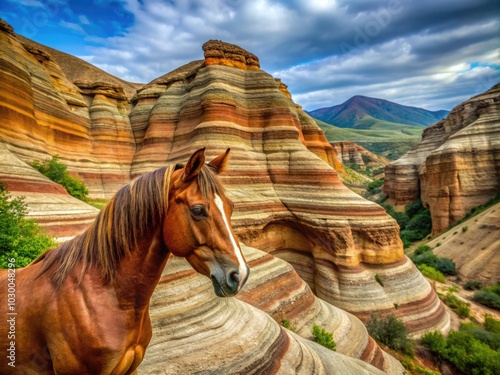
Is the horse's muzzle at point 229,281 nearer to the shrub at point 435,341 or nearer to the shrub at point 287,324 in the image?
the shrub at point 287,324

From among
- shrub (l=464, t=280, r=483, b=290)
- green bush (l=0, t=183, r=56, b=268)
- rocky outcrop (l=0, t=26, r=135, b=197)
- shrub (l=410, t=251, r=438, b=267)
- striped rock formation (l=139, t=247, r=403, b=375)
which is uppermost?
rocky outcrop (l=0, t=26, r=135, b=197)

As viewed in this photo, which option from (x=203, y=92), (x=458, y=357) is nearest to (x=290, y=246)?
(x=458, y=357)

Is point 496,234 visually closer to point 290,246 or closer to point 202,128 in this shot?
point 290,246

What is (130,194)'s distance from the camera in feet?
6.93

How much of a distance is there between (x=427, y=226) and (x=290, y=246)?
1067 inches

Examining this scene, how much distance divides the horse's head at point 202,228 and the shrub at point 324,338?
753cm

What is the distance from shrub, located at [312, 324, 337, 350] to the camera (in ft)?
25.4

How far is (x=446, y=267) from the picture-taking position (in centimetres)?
2164

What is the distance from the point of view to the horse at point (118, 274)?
196 centimetres

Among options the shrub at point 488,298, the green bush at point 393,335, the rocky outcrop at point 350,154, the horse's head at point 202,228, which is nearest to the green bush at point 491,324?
the shrub at point 488,298

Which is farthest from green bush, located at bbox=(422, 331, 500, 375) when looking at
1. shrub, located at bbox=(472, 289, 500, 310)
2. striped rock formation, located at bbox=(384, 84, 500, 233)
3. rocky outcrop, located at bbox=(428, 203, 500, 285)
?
striped rock formation, located at bbox=(384, 84, 500, 233)

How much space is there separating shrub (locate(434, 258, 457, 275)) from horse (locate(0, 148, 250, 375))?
87.4ft

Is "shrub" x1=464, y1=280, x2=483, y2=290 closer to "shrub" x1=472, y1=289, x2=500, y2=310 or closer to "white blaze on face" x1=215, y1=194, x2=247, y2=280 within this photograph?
"shrub" x1=472, y1=289, x2=500, y2=310

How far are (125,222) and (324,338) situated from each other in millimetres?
8042
